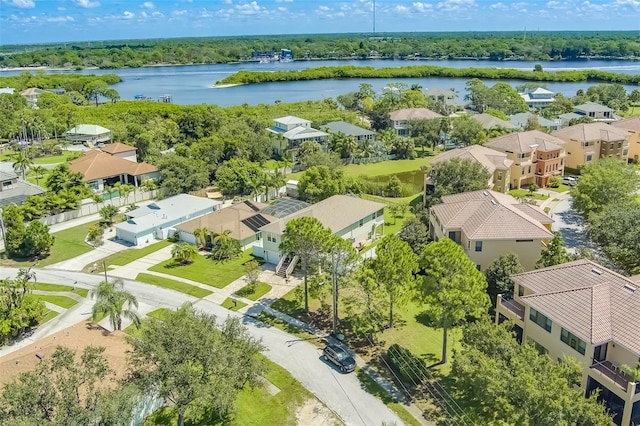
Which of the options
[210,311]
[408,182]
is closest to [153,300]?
[210,311]

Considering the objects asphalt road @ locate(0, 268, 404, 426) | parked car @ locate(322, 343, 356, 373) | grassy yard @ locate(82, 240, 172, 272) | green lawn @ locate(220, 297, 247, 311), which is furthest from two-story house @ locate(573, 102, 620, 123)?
asphalt road @ locate(0, 268, 404, 426)

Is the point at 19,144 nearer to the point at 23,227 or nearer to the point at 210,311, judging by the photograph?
the point at 23,227

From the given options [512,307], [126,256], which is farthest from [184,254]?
[512,307]

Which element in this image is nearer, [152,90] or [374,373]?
[374,373]

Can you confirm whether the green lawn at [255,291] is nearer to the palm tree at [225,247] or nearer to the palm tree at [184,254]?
the palm tree at [225,247]

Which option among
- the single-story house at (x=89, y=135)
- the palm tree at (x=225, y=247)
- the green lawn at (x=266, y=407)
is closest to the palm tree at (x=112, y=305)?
the green lawn at (x=266, y=407)

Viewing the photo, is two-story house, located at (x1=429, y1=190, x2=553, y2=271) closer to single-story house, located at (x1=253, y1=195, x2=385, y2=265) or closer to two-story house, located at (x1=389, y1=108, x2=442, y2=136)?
single-story house, located at (x1=253, y1=195, x2=385, y2=265)
